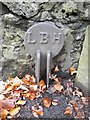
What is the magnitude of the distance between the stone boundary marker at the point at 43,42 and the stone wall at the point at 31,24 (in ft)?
0.48

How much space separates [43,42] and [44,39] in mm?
28

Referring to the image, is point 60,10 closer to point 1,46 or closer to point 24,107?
point 1,46

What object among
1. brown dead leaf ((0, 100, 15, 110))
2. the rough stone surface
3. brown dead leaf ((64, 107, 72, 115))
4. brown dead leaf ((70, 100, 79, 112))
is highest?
the rough stone surface

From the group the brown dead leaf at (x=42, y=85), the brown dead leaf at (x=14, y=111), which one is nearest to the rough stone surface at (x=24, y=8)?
the brown dead leaf at (x=42, y=85)

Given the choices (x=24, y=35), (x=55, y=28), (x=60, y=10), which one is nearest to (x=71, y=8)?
(x=60, y=10)

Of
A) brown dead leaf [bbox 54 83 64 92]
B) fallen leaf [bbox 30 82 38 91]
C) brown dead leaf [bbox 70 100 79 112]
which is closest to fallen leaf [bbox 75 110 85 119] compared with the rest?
brown dead leaf [bbox 70 100 79 112]

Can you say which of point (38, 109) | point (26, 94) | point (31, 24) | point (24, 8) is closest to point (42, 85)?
point (26, 94)

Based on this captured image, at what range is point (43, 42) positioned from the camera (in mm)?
2287

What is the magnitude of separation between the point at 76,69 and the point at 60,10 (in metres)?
0.62

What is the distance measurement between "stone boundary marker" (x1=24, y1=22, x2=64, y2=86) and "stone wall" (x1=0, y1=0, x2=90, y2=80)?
0.15 meters

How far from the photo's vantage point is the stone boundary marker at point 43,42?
88.6 inches

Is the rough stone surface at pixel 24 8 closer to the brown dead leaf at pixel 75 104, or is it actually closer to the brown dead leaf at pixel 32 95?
Answer: the brown dead leaf at pixel 32 95

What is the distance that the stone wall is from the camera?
2.33 m

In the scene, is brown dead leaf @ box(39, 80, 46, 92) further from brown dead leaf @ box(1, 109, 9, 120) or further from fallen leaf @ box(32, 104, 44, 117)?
brown dead leaf @ box(1, 109, 9, 120)
